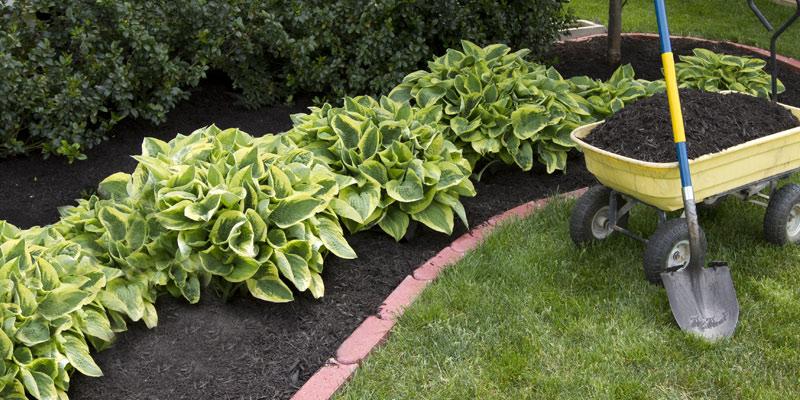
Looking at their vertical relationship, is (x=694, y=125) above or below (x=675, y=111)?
below

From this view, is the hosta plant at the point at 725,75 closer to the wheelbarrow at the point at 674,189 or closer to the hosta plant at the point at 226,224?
the wheelbarrow at the point at 674,189

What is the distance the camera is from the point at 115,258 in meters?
3.53

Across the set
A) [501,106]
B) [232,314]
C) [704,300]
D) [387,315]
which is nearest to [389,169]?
[387,315]

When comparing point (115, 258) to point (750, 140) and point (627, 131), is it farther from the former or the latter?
point (750, 140)

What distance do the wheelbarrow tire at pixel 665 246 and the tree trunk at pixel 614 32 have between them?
3427mm

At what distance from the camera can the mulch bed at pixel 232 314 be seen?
329 cm

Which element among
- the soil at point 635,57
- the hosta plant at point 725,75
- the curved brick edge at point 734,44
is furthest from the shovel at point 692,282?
the curved brick edge at point 734,44

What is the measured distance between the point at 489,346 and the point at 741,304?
1.21m

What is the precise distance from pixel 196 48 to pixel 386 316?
240cm

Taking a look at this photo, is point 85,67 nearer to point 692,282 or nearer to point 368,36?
point 368,36

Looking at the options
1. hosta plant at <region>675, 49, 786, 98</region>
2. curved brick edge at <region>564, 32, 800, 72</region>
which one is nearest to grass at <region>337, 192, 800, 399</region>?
hosta plant at <region>675, 49, 786, 98</region>

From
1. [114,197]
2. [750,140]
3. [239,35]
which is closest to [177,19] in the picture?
[239,35]

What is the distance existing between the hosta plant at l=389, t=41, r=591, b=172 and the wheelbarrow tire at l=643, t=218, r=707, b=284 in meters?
1.20

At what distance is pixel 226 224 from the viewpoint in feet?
11.6
